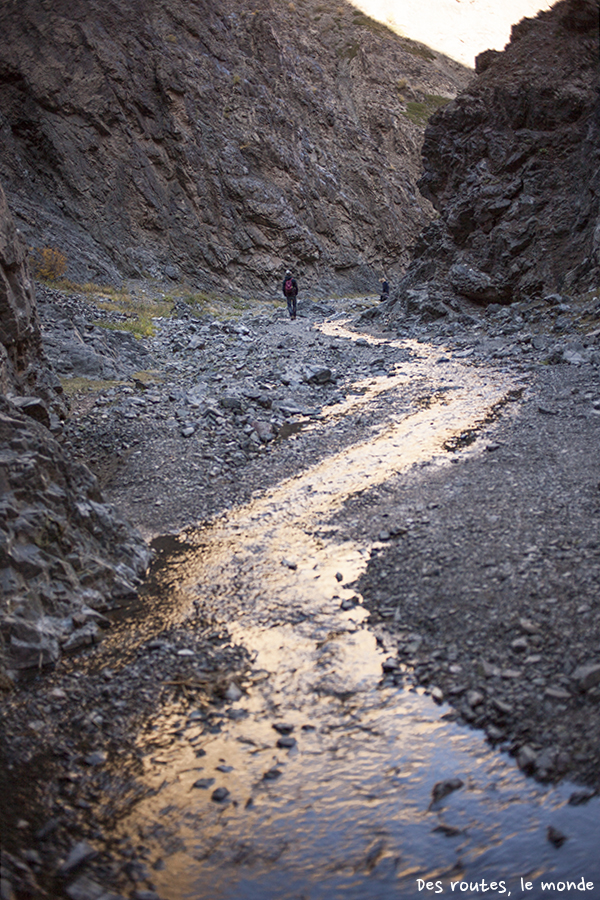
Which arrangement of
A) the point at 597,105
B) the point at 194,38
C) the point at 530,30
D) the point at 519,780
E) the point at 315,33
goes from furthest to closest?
the point at 315,33 → the point at 194,38 → the point at 530,30 → the point at 597,105 → the point at 519,780

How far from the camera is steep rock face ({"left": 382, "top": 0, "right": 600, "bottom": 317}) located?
26875 millimetres

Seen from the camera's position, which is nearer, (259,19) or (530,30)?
(530,30)

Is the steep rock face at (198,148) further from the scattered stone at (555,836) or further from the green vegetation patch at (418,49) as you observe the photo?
the scattered stone at (555,836)

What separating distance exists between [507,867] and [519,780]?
0.78m

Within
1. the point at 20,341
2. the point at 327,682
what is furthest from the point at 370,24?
the point at 327,682

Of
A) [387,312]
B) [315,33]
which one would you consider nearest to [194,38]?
[315,33]

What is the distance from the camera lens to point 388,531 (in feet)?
30.1

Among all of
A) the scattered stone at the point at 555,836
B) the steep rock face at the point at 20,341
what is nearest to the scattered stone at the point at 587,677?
the scattered stone at the point at 555,836

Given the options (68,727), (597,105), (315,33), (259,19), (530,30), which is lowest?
(68,727)

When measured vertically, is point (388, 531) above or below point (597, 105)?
below

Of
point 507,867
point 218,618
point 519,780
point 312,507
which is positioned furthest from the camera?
point 312,507

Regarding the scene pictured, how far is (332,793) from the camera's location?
196 inches

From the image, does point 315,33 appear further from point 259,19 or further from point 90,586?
point 90,586

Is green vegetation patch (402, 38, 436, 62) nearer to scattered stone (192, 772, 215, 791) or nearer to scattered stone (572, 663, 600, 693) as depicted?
scattered stone (572, 663, 600, 693)
